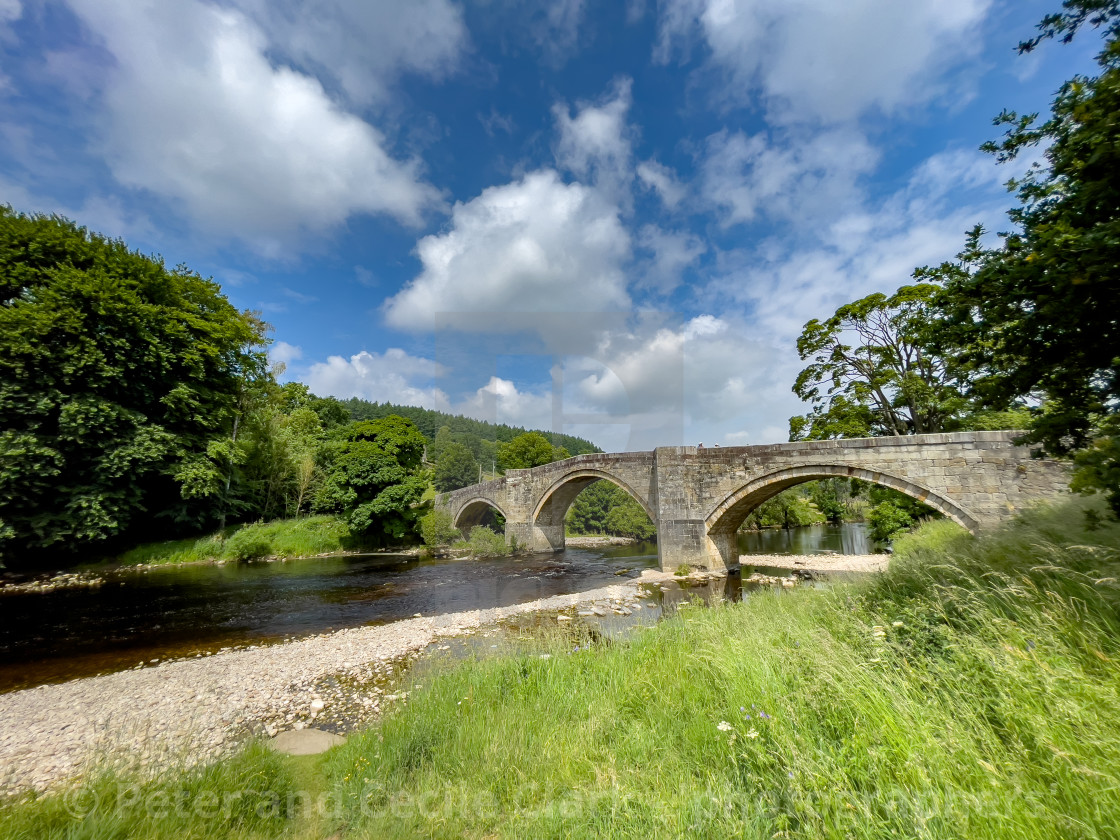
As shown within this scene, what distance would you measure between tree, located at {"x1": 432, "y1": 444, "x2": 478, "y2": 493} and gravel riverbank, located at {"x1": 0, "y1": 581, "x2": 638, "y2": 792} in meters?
23.7

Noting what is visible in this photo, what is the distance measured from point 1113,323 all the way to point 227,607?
57.7 feet

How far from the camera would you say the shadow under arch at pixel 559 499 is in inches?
850

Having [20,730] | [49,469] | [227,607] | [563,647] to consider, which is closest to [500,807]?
[563,647]

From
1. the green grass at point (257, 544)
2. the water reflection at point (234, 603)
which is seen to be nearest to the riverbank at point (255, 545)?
the green grass at point (257, 544)

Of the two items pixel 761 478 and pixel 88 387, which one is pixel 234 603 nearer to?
pixel 88 387

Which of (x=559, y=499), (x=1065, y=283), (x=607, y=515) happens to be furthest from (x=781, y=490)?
(x=607, y=515)

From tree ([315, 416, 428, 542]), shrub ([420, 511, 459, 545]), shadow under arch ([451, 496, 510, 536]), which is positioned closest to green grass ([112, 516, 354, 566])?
tree ([315, 416, 428, 542])

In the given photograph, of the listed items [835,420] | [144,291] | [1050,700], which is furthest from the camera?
[144,291]

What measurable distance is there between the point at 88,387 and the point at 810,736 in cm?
2383

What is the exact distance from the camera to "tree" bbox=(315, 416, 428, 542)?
24.3 metres

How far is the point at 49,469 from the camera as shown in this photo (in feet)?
49.4

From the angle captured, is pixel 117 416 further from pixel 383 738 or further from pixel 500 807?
pixel 500 807

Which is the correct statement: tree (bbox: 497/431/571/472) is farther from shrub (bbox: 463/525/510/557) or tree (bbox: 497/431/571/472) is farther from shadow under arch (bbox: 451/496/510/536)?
shrub (bbox: 463/525/510/557)

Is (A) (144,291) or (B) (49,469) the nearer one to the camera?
(B) (49,469)
